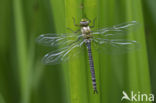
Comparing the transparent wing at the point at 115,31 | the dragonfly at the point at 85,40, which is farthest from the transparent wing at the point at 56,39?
the transparent wing at the point at 115,31

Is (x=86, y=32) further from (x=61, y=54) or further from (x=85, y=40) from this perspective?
(x=61, y=54)

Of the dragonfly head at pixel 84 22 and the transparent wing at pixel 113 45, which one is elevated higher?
the dragonfly head at pixel 84 22

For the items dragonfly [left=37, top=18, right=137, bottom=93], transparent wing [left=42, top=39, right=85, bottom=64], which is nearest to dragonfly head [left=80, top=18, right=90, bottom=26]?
dragonfly [left=37, top=18, right=137, bottom=93]

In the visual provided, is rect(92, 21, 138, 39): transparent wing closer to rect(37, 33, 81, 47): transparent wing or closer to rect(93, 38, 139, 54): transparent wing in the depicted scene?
rect(93, 38, 139, 54): transparent wing

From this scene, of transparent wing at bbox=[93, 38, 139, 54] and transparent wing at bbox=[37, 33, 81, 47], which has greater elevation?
transparent wing at bbox=[37, 33, 81, 47]

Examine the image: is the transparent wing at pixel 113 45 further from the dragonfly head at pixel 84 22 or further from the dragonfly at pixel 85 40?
the dragonfly head at pixel 84 22

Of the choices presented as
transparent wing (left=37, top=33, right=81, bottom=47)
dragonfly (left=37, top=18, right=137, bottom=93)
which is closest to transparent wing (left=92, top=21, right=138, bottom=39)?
dragonfly (left=37, top=18, right=137, bottom=93)
